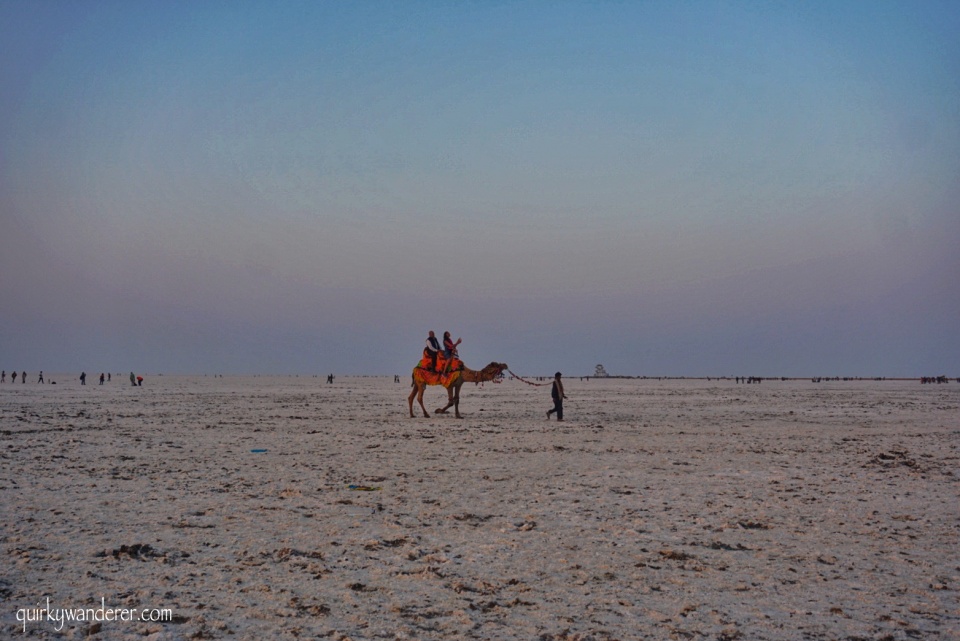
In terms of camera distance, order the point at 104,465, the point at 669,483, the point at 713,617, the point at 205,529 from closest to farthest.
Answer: the point at 713,617 < the point at 205,529 < the point at 669,483 < the point at 104,465

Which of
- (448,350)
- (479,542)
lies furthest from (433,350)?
(479,542)

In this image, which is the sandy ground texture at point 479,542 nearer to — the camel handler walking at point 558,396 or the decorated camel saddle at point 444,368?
the camel handler walking at point 558,396

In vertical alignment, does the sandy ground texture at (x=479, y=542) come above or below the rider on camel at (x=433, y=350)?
below

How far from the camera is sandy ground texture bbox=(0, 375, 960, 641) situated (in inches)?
232

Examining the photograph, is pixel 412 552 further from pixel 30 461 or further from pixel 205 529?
pixel 30 461

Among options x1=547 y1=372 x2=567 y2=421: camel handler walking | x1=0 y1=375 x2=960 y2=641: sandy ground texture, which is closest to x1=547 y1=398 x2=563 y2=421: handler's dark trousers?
x1=547 y1=372 x2=567 y2=421: camel handler walking

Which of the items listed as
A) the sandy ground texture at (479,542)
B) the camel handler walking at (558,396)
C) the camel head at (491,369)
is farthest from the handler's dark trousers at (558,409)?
the sandy ground texture at (479,542)

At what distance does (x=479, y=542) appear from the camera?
8.25m

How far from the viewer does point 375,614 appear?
19.6ft

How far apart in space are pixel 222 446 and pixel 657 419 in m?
17.0

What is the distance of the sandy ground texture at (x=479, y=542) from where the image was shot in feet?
19.4

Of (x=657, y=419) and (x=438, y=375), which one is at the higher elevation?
(x=438, y=375)

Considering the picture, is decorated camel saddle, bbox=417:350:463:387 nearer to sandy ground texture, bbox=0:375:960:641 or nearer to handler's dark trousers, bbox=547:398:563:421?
handler's dark trousers, bbox=547:398:563:421

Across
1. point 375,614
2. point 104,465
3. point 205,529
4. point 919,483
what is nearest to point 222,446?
point 104,465
